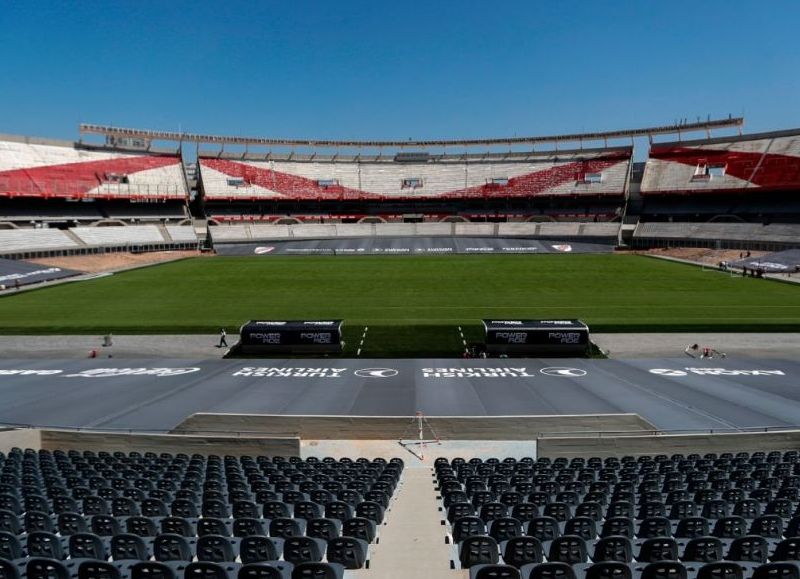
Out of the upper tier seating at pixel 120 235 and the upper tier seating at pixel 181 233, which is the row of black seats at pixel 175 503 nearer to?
the upper tier seating at pixel 120 235

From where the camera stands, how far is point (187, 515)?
31.1 feet

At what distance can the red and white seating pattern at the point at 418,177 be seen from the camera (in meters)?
113

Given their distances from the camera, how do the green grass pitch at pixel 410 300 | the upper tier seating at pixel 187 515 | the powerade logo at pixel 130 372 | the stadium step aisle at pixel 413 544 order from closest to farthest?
the upper tier seating at pixel 187 515 < the stadium step aisle at pixel 413 544 < the powerade logo at pixel 130 372 < the green grass pitch at pixel 410 300

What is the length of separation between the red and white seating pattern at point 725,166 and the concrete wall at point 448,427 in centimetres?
8704

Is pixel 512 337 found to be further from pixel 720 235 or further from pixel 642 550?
pixel 720 235

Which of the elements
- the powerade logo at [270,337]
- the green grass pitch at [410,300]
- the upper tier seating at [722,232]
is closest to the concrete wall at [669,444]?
the green grass pitch at [410,300]

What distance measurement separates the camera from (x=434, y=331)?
3644 centimetres

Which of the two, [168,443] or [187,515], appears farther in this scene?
[168,443]

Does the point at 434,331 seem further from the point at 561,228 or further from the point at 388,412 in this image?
the point at 561,228

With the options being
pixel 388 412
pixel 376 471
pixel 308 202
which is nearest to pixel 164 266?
pixel 308 202

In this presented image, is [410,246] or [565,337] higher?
[410,246]

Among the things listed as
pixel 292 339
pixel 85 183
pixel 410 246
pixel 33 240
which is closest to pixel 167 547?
pixel 292 339

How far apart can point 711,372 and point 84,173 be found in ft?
331

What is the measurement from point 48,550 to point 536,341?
27.2 metres
